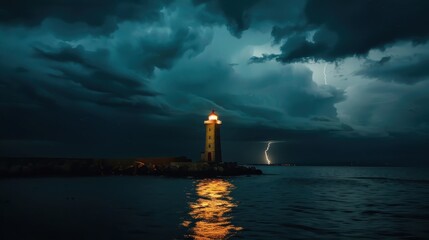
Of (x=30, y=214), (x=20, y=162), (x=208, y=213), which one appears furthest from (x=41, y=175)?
(x=208, y=213)

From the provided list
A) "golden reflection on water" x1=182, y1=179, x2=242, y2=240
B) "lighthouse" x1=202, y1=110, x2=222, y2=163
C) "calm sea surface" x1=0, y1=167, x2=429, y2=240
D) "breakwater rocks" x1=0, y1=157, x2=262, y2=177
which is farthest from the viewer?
"lighthouse" x1=202, y1=110, x2=222, y2=163

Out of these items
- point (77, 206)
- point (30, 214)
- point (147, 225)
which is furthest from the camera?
point (77, 206)

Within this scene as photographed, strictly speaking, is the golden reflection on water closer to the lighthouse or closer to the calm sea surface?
the calm sea surface

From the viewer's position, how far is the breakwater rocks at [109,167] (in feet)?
206

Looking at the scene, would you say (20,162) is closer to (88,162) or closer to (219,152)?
(88,162)

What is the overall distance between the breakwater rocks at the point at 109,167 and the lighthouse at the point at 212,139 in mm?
1683

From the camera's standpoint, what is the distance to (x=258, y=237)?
16.0 meters

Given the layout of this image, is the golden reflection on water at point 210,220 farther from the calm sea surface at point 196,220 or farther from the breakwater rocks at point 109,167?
the breakwater rocks at point 109,167

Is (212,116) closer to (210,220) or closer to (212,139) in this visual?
(212,139)

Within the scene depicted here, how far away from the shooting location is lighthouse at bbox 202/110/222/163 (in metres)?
66.4

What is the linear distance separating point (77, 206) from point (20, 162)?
147 ft

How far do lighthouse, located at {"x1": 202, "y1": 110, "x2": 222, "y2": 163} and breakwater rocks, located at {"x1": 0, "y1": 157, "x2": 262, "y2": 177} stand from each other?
168 cm

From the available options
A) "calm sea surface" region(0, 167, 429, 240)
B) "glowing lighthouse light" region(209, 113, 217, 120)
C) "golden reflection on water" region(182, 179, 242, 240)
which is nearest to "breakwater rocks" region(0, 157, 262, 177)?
"glowing lighthouse light" region(209, 113, 217, 120)

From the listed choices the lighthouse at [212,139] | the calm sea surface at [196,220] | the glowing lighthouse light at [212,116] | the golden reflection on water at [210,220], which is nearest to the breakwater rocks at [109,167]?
the lighthouse at [212,139]
